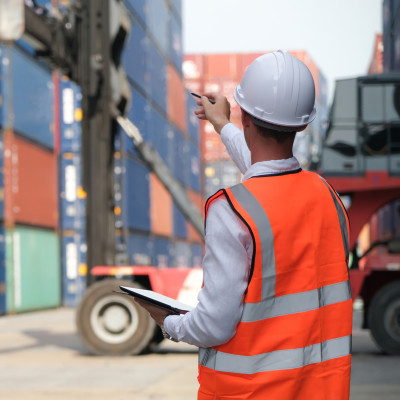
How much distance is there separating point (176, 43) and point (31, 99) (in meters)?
10.6

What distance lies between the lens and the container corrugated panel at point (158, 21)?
25861mm

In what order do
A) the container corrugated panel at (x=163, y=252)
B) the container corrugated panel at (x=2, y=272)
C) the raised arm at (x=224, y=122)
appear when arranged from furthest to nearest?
the container corrugated panel at (x=163, y=252)
the container corrugated panel at (x=2, y=272)
the raised arm at (x=224, y=122)

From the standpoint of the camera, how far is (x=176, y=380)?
7746 millimetres

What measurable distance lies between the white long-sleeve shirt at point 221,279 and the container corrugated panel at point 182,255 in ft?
89.5

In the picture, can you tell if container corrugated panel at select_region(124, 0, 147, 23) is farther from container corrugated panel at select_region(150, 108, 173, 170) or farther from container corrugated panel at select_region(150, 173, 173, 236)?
container corrugated panel at select_region(150, 173, 173, 236)

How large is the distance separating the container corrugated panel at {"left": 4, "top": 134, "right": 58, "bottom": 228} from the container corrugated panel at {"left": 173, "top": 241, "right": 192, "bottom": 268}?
23.9 ft

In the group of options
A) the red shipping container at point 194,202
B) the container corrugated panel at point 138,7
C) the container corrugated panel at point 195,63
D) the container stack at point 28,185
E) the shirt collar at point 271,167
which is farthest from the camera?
the container corrugated panel at point 195,63

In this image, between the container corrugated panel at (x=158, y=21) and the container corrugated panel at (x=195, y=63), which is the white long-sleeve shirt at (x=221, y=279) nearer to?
the container corrugated panel at (x=158, y=21)

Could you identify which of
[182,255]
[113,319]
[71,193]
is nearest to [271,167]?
[113,319]

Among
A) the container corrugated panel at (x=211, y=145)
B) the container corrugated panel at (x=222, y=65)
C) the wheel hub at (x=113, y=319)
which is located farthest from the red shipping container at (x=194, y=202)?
the wheel hub at (x=113, y=319)

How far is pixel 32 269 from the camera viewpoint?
71.4ft

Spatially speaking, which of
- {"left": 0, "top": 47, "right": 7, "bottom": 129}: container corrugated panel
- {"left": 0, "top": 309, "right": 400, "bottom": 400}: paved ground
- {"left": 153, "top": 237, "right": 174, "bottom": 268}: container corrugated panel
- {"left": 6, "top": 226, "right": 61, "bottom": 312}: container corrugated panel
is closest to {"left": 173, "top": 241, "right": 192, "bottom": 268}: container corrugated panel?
{"left": 153, "top": 237, "right": 174, "bottom": 268}: container corrugated panel

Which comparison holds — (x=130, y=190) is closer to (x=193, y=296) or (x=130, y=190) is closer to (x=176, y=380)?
(x=193, y=296)

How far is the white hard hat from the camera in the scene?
6.59 feet
